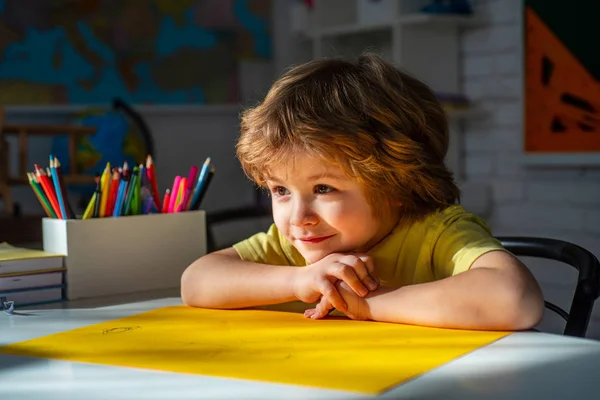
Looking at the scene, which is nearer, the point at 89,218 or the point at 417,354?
the point at 417,354

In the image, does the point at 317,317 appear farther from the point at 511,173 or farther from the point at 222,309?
the point at 511,173

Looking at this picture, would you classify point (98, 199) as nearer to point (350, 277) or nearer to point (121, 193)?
point (121, 193)

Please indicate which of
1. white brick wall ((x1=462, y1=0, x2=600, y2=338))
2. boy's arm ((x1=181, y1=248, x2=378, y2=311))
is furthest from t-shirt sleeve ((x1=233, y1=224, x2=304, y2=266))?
white brick wall ((x1=462, y1=0, x2=600, y2=338))

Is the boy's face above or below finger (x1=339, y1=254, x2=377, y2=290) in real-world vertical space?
above

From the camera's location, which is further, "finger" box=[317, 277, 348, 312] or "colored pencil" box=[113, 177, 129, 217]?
"colored pencil" box=[113, 177, 129, 217]

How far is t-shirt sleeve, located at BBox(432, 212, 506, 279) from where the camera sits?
3.27ft

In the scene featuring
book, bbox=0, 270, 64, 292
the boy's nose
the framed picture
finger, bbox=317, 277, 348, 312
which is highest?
the framed picture

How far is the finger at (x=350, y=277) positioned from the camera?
0.97 metres

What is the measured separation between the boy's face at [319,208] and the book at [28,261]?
35cm

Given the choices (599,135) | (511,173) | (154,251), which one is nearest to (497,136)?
(511,173)

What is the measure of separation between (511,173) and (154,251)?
6.07ft

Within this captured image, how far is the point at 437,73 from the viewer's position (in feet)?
9.70

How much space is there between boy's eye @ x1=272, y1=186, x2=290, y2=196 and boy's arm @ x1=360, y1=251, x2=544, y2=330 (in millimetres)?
183

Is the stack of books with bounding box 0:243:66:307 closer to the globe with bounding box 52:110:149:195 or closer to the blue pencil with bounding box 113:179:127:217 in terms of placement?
the blue pencil with bounding box 113:179:127:217
